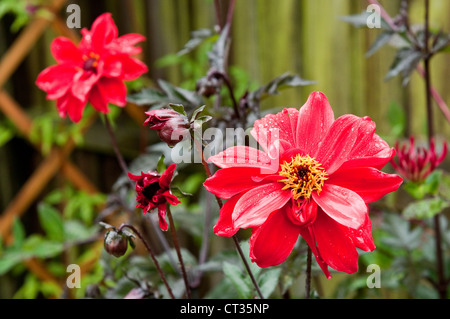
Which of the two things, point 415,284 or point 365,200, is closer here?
→ point 365,200

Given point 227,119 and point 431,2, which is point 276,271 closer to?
point 227,119

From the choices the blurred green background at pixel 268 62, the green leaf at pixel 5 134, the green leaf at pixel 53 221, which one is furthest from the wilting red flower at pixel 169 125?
the green leaf at pixel 5 134

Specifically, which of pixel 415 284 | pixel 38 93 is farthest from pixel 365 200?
pixel 38 93

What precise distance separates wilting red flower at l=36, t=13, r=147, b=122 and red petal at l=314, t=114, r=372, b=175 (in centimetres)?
29

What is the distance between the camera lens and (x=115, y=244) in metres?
0.44

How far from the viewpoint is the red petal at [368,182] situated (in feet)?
1.16

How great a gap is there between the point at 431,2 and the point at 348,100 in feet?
0.80

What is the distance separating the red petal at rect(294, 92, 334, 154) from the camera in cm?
39

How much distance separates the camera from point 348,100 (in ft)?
3.32

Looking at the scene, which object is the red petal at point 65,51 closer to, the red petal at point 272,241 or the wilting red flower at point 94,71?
the wilting red flower at point 94,71

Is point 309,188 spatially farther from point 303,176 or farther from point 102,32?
point 102,32

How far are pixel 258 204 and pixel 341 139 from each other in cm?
9

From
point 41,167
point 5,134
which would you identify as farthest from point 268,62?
point 5,134

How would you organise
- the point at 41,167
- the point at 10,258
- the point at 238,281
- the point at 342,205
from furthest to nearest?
1. the point at 41,167
2. the point at 10,258
3. the point at 238,281
4. the point at 342,205
